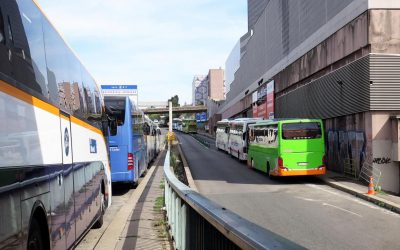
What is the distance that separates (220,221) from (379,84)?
21716 mm


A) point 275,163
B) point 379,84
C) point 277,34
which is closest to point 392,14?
point 379,84

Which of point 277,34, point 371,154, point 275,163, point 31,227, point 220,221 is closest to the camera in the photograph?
point 220,221

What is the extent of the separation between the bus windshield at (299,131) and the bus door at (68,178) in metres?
18.7

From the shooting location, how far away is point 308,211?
1546cm

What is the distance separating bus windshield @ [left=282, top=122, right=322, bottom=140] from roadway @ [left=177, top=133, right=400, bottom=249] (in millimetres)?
2236

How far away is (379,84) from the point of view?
23641mm

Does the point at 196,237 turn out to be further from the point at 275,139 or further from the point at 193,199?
the point at 275,139

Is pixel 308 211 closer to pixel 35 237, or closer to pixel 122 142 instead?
pixel 122 142

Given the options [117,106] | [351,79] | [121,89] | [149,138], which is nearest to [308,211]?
[117,106]

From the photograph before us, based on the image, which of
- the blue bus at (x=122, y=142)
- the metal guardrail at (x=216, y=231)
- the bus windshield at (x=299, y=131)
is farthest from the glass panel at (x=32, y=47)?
the bus windshield at (x=299, y=131)

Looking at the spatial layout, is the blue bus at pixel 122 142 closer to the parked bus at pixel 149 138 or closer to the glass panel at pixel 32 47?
the parked bus at pixel 149 138

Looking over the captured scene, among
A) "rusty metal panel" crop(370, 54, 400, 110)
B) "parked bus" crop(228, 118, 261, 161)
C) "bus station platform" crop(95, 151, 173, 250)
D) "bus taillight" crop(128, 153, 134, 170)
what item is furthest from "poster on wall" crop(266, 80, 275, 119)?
"bus station platform" crop(95, 151, 173, 250)

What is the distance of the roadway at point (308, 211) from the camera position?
11266 millimetres

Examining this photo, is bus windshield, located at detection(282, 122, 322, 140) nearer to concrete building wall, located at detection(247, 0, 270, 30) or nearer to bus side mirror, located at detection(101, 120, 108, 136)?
bus side mirror, located at detection(101, 120, 108, 136)
